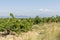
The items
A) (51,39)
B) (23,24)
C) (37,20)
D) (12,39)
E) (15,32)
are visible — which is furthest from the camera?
(37,20)

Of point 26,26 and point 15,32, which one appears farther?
point 26,26

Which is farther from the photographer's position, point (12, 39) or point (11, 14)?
point (11, 14)

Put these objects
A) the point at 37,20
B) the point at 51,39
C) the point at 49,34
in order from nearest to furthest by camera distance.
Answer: the point at 51,39 < the point at 49,34 < the point at 37,20

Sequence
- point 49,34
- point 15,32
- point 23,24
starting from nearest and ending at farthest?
1. point 49,34
2. point 15,32
3. point 23,24

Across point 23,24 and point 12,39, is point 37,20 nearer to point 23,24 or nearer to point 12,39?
point 23,24

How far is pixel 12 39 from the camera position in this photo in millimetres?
13969

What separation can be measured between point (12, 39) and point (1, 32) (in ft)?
17.5

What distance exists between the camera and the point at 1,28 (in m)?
18.2

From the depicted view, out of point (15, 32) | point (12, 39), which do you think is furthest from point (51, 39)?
point (15, 32)

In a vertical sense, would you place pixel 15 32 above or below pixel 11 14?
below

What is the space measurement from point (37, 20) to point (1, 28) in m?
12.9

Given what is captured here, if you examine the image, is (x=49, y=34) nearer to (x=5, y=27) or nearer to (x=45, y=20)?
(x=5, y=27)

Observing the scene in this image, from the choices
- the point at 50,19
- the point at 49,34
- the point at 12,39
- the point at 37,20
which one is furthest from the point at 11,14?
the point at 50,19

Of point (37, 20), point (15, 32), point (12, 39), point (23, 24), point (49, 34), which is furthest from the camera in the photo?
point (37, 20)
